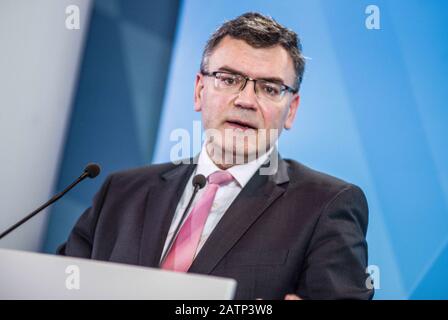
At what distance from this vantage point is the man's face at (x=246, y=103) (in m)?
2.19

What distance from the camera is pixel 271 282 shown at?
1.87m

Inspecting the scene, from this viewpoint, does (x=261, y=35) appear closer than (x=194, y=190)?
No

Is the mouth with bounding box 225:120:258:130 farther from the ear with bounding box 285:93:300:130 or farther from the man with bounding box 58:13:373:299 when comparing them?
the ear with bounding box 285:93:300:130

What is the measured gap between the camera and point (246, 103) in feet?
7.15

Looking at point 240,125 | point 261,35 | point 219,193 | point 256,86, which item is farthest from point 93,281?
point 261,35

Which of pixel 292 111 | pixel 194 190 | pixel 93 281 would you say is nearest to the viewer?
pixel 93 281

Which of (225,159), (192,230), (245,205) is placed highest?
(225,159)

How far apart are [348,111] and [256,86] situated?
1.55 ft

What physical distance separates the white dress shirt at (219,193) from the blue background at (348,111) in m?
0.38

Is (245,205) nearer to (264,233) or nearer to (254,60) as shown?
(264,233)

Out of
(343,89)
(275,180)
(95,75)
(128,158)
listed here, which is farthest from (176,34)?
(275,180)
